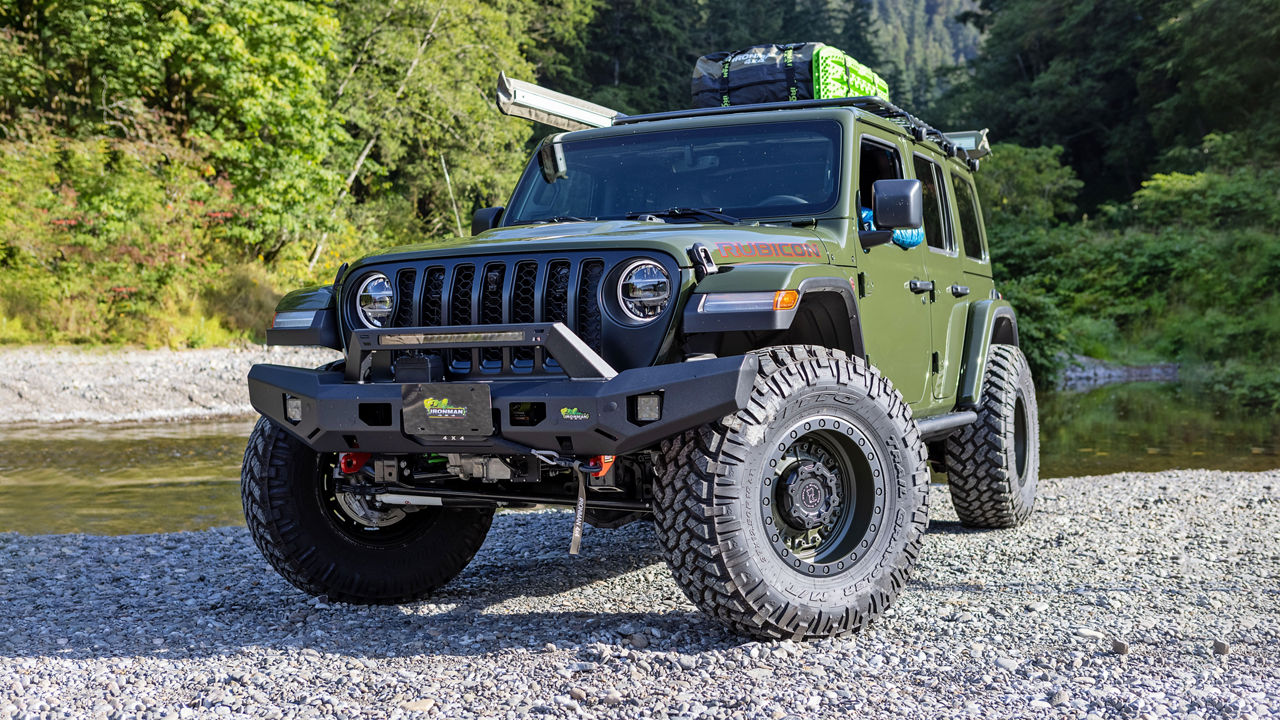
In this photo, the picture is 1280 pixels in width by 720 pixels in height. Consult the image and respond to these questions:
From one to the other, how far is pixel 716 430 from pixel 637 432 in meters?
0.31

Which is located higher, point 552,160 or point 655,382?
point 552,160

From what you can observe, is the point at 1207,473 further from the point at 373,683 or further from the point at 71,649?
the point at 71,649

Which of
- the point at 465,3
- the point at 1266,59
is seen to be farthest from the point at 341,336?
the point at 1266,59

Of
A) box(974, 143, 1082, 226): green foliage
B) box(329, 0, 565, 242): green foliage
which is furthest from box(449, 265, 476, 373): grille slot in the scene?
box(974, 143, 1082, 226): green foliage

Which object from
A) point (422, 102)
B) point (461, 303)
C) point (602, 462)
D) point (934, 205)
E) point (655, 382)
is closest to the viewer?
point (655, 382)

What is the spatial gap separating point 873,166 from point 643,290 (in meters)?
1.93

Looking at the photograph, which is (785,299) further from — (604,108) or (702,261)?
(604,108)

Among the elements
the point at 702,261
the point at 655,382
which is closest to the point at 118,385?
the point at 702,261

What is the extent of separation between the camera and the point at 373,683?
3.91 meters

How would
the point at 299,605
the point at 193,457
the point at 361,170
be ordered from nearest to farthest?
1. the point at 299,605
2. the point at 193,457
3. the point at 361,170

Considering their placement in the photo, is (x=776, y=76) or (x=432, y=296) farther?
(x=776, y=76)

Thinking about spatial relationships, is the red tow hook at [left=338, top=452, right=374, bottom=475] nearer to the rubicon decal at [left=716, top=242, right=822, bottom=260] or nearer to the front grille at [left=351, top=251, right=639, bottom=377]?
the front grille at [left=351, top=251, right=639, bottom=377]

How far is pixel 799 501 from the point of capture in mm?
4309

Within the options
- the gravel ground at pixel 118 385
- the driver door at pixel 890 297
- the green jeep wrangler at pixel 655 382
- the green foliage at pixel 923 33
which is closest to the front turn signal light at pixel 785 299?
the green jeep wrangler at pixel 655 382
